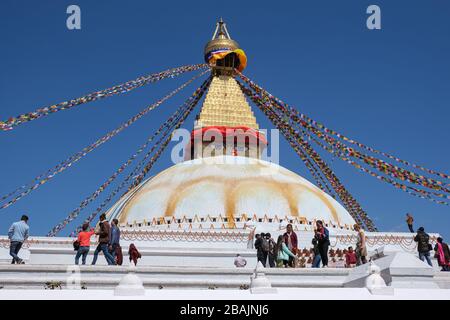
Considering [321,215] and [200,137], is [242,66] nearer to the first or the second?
[200,137]

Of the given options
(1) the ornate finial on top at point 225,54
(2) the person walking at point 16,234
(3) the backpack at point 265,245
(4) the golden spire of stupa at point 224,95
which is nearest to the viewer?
(2) the person walking at point 16,234

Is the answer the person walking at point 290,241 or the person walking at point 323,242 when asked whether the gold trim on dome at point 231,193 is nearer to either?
the person walking at point 290,241

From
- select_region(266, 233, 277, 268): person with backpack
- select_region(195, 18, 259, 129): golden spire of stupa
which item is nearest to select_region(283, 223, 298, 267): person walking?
select_region(266, 233, 277, 268): person with backpack

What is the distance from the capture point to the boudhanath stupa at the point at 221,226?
9367mm

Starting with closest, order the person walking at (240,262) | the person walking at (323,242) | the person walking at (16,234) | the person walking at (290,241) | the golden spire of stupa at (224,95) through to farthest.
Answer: the person walking at (16,234), the person walking at (323,242), the person walking at (290,241), the person walking at (240,262), the golden spire of stupa at (224,95)

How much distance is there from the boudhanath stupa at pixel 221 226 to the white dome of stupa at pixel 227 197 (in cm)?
4

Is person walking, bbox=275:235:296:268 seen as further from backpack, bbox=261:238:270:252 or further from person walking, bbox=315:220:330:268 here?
person walking, bbox=315:220:330:268

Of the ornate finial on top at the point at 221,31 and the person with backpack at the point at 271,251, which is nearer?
the person with backpack at the point at 271,251

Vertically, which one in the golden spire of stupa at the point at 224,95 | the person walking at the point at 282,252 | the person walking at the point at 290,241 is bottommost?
the person walking at the point at 282,252

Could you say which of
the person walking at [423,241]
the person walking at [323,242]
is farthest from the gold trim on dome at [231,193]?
the person walking at [323,242]

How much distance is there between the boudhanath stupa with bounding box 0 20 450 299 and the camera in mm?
9367

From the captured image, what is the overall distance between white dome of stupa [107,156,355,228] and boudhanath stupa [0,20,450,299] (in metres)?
0.04
